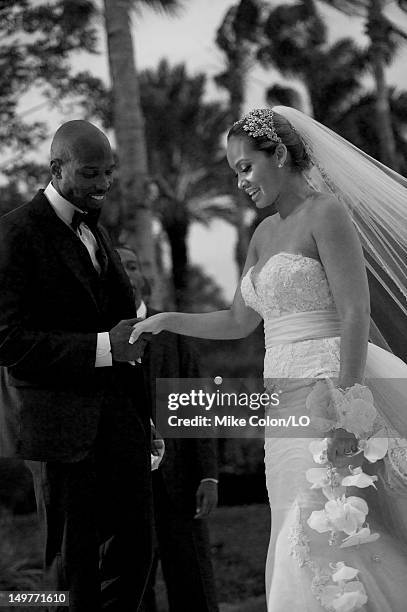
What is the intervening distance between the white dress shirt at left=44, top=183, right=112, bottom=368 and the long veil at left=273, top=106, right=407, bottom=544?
0.77m

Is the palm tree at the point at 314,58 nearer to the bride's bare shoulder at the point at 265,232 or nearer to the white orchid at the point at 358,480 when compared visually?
the bride's bare shoulder at the point at 265,232

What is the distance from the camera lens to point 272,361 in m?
3.07

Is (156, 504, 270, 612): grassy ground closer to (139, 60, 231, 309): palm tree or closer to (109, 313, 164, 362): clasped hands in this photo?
(109, 313, 164, 362): clasped hands

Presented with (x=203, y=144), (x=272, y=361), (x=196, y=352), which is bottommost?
(x=203, y=144)

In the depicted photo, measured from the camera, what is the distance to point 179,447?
379 centimetres

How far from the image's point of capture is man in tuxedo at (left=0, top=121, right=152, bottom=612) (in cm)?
283

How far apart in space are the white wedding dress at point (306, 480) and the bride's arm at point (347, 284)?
0.09 m

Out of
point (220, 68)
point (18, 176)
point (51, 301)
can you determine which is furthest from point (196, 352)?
point (220, 68)

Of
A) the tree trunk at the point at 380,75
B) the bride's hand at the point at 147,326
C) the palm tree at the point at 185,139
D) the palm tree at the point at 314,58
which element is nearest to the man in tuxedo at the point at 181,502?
the bride's hand at the point at 147,326

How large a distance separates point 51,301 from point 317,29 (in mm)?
6806

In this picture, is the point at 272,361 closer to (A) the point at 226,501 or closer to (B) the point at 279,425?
(B) the point at 279,425

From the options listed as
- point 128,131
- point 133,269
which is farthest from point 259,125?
point 128,131

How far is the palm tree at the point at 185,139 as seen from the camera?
16.9 meters

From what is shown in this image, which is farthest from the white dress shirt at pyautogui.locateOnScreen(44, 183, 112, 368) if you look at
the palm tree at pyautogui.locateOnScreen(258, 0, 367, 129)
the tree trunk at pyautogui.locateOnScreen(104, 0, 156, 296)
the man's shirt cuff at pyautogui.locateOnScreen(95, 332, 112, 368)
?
the palm tree at pyautogui.locateOnScreen(258, 0, 367, 129)
